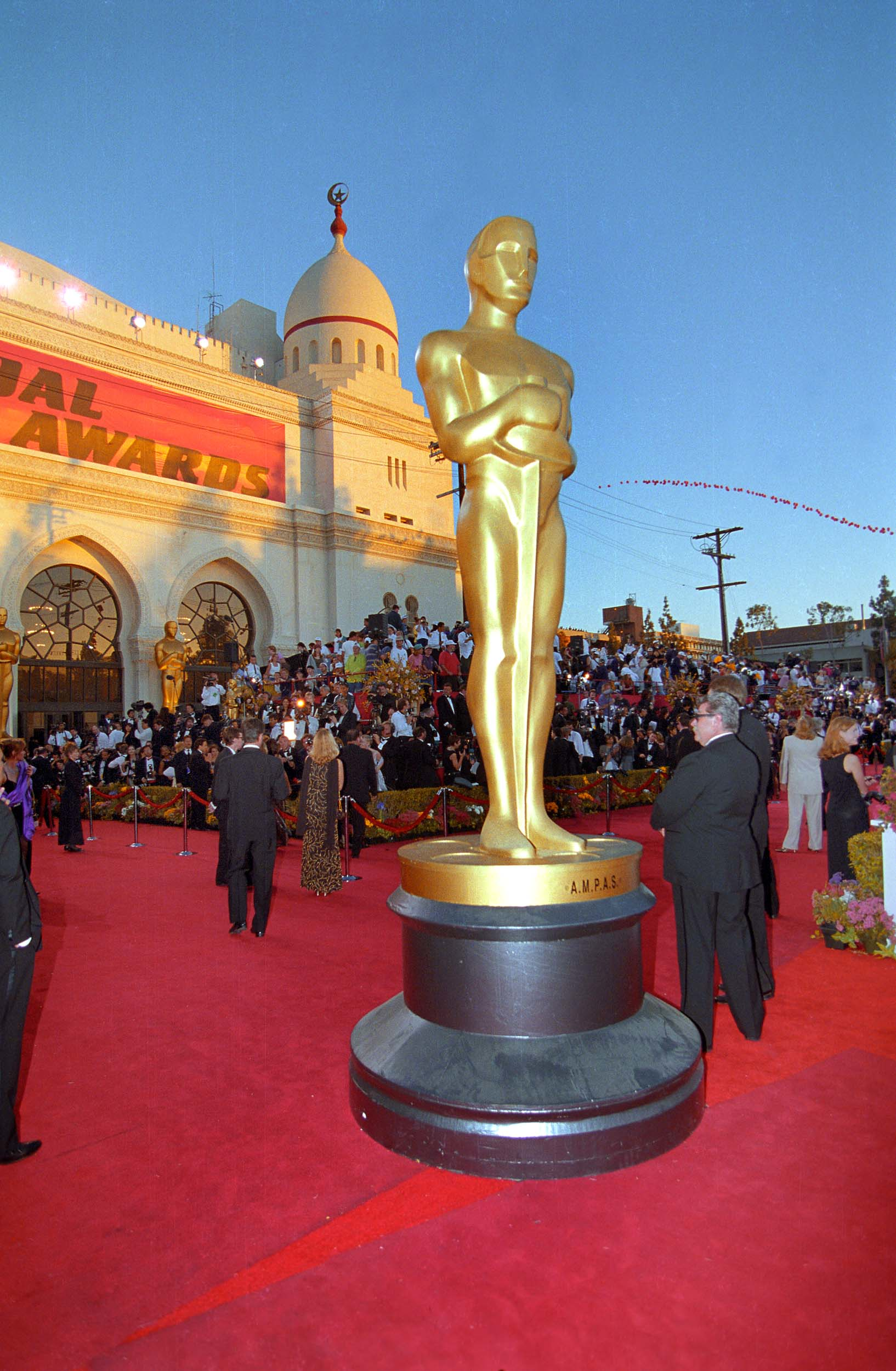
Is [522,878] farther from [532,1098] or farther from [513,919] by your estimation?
[532,1098]

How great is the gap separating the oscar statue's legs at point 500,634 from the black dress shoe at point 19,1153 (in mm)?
2233

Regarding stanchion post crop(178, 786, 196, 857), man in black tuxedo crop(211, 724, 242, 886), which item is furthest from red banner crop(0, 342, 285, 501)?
man in black tuxedo crop(211, 724, 242, 886)

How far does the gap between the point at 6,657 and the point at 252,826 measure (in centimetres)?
1720

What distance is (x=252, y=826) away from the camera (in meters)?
7.26

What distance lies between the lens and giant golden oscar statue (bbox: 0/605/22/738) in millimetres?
21156

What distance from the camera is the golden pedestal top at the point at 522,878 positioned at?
351 cm

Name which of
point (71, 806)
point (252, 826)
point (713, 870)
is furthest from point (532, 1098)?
point (71, 806)

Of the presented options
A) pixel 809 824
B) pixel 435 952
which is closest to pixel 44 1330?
pixel 435 952

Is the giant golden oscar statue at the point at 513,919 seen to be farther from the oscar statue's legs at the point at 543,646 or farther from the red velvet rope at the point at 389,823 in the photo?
the red velvet rope at the point at 389,823

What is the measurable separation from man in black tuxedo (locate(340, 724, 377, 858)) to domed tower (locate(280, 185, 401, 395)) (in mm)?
27085

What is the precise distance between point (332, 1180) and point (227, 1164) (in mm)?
464

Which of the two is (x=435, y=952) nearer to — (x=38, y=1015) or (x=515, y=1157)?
(x=515, y=1157)

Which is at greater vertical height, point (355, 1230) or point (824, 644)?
point (824, 644)

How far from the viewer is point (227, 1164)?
11.1 feet
